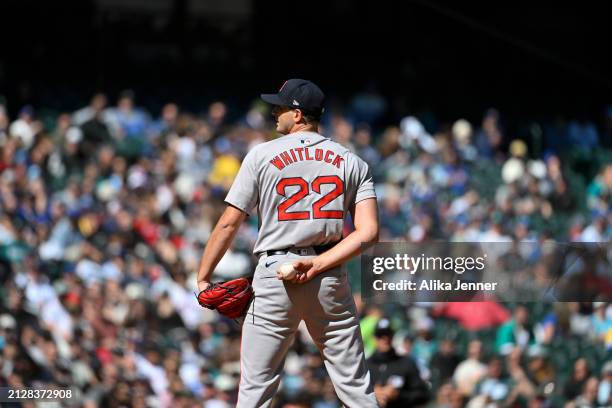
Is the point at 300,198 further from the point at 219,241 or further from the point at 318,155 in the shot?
the point at 219,241

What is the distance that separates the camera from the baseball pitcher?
14.0ft

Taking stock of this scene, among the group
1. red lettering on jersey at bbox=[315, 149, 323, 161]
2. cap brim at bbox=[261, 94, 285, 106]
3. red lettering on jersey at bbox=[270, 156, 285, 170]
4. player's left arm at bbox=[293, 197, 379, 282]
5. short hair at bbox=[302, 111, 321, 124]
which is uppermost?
cap brim at bbox=[261, 94, 285, 106]

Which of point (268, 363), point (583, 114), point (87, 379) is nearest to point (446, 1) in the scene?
point (583, 114)

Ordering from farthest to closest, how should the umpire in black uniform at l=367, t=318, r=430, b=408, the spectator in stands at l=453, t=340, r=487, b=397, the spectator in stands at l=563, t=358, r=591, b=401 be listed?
the spectator in stands at l=453, t=340, r=487, b=397 → the spectator in stands at l=563, t=358, r=591, b=401 → the umpire in black uniform at l=367, t=318, r=430, b=408

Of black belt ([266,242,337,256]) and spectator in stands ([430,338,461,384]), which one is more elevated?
black belt ([266,242,337,256])

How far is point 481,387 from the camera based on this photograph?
8.82 metres

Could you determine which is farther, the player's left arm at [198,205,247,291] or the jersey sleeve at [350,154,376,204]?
the jersey sleeve at [350,154,376,204]

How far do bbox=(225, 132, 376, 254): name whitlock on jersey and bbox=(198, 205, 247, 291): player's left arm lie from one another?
43 millimetres

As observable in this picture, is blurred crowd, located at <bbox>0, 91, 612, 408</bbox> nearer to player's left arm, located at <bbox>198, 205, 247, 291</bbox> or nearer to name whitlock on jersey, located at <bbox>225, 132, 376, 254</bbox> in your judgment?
name whitlock on jersey, located at <bbox>225, 132, 376, 254</bbox>

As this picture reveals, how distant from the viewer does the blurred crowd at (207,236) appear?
882 centimetres

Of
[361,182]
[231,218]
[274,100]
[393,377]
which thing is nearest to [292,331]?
[231,218]

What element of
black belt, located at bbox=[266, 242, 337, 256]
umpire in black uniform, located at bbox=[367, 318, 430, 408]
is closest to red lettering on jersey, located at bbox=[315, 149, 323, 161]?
black belt, located at bbox=[266, 242, 337, 256]

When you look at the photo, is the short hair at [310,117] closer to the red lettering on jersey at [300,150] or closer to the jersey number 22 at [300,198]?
the red lettering on jersey at [300,150]

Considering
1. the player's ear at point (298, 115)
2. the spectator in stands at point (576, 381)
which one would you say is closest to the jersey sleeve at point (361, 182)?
the player's ear at point (298, 115)
